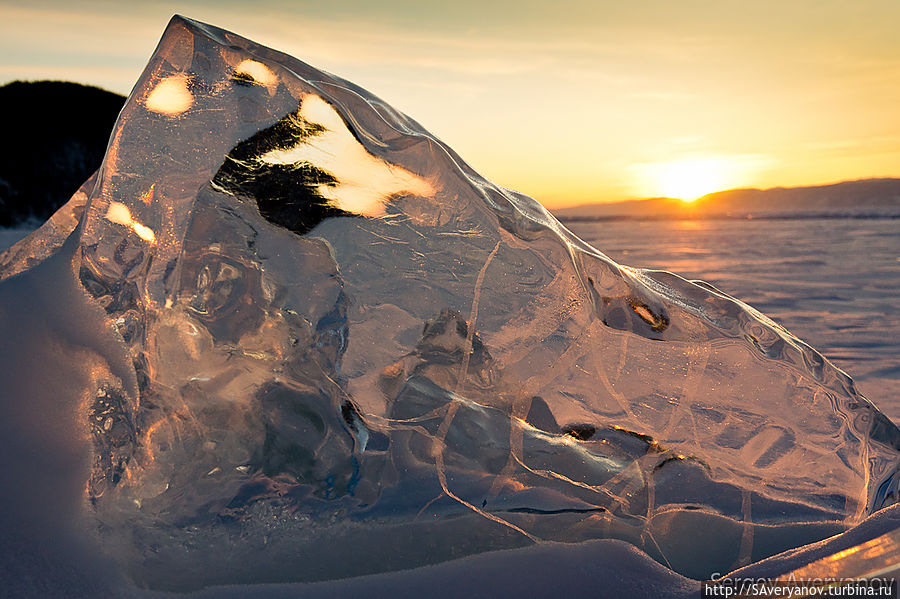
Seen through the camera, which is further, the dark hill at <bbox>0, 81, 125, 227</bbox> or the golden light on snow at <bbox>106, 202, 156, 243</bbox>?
the dark hill at <bbox>0, 81, 125, 227</bbox>

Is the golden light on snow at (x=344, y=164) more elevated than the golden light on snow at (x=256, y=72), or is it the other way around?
the golden light on snow at (x=256, y=72)

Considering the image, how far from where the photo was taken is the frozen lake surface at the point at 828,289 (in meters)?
2.92

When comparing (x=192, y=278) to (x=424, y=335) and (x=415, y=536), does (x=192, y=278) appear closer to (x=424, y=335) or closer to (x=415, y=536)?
(x=424, y=335)

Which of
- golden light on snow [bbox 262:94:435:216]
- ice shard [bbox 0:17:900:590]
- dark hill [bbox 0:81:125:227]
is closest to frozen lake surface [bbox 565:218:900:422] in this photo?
ice shard [bbox 0:17:900:590]

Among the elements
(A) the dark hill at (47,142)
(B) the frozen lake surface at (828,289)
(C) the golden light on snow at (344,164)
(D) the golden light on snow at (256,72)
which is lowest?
(B) the frozen lake surface at (828,289)

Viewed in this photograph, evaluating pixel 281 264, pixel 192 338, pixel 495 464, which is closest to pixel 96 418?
pixel 192 338

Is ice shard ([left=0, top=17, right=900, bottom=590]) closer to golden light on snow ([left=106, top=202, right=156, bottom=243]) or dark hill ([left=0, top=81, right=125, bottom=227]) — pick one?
golden light on snow ([left=106, top=202, right=156, bottom=243])

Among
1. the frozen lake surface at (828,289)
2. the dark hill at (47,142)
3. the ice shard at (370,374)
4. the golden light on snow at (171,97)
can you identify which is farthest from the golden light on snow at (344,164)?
the dark hill at (47,142)

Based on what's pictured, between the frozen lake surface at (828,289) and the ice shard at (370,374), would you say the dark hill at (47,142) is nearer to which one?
the ice shard at (370,374)

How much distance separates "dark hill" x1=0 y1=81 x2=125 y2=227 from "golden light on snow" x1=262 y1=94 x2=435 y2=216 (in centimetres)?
961

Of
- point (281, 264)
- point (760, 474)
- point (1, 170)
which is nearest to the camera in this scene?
point (281, 264)

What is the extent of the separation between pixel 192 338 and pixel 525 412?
798 millimetres

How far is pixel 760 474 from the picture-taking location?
4.70 ft

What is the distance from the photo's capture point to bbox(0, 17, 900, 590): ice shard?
1223 mm
